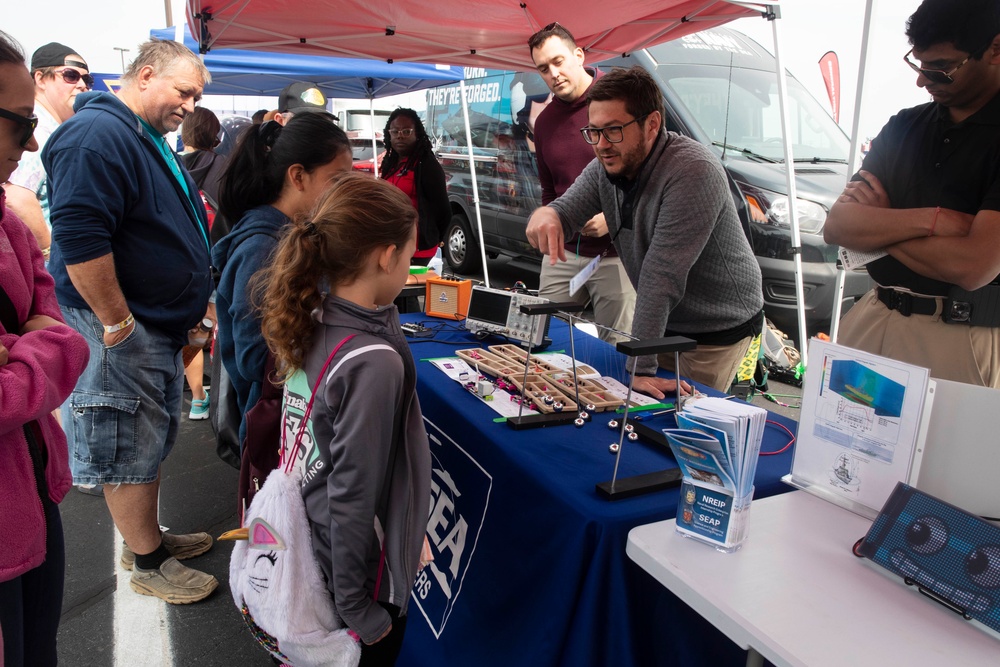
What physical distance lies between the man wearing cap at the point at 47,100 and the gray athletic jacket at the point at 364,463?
7.31 ft

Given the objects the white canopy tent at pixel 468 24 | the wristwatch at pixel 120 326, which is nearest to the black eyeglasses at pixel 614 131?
the wristwatch at pixel 120 326

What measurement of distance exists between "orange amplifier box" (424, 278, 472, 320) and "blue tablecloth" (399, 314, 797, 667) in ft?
2.68

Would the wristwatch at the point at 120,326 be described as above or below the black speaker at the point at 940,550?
above

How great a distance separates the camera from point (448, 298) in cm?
290

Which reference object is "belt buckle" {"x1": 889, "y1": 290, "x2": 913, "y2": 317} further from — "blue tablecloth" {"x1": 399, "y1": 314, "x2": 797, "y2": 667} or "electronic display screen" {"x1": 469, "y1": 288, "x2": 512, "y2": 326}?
"electronic display screen" {"x1": 469, "y1": 288, "x2": 512, "y2": 326}

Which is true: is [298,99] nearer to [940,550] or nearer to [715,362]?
[715,362]

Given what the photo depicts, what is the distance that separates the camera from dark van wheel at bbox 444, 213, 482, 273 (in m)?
7.43

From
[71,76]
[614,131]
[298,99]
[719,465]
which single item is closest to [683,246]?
[614,131]

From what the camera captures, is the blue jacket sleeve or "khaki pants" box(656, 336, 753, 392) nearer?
the blue jacket sleeve

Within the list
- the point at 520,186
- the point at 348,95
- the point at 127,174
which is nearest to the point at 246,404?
the point at 127,174

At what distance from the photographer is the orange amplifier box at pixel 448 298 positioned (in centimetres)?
286

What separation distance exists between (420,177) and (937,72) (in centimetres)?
338

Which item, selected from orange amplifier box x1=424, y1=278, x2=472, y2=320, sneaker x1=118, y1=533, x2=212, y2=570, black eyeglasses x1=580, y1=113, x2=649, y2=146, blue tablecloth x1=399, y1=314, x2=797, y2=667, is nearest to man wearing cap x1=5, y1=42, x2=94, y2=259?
sneaker x1=118, y1=533, x2=212, y2=570

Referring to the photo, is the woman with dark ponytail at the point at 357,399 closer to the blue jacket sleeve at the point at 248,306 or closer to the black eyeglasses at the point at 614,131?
the blue jacket sleeve at the point at 248,306
